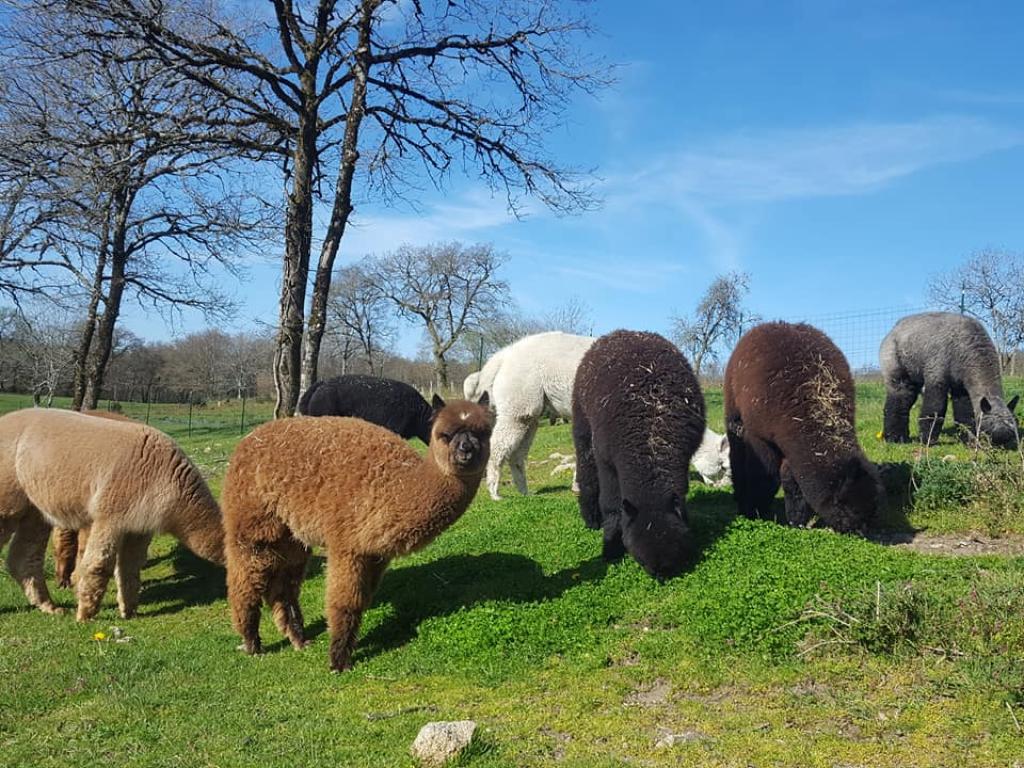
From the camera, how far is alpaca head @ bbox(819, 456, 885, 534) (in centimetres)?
752

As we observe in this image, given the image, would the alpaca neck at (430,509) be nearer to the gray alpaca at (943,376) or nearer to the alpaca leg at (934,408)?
the gray alpaca at (943,376)

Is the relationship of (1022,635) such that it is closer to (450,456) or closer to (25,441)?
(450,456)

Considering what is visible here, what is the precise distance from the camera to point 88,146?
455 inches

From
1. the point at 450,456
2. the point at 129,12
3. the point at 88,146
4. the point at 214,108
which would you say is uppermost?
the point at 129,12

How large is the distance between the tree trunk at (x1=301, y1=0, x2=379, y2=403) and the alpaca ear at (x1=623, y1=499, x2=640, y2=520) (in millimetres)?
7237

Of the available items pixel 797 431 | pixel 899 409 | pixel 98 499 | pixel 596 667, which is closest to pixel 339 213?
pixel 98 499

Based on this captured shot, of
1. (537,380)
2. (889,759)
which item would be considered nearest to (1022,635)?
(889,759)

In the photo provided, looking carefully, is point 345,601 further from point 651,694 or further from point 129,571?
point 129,571

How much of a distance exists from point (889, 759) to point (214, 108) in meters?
12.7

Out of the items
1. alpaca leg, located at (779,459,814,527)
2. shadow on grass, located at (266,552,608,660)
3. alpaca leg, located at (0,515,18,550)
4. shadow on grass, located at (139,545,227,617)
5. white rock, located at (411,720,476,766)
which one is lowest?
shadow on grass, located at (139,545,227,617)

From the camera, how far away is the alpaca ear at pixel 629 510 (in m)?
6.87

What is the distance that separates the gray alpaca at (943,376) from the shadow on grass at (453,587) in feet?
23.7

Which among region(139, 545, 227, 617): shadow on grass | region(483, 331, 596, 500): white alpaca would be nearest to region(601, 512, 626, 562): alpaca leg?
region(483, 331, 596, 500): white alpaca

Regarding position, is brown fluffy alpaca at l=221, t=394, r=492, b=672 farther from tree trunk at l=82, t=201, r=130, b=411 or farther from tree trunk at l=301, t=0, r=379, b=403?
tree trunk at l=82, t=201, r=130, b=411
